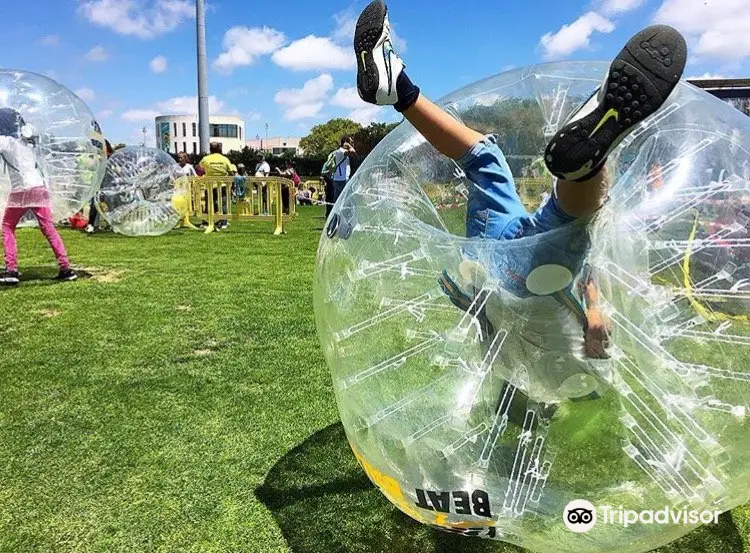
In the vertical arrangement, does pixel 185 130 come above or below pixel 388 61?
above

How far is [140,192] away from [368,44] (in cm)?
1076

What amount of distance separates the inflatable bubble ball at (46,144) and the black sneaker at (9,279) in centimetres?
81

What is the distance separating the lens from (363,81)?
2.28 m

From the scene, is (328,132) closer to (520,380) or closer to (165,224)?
(165,224)

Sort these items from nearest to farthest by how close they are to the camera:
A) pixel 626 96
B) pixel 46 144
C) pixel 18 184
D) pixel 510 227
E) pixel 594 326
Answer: pixel 626 96, pixel 594 326, pixel 510 227, pixel 18 184, pixel 46 144

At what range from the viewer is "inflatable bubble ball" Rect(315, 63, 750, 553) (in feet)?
6.39

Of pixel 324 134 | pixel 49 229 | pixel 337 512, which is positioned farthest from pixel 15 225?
pixel 324 134

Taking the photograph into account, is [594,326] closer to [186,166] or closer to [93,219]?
[93,219]

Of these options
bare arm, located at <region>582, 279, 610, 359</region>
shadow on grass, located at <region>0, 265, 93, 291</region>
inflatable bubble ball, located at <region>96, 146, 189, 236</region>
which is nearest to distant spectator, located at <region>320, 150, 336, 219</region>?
inflatable bubble ball, located at <region>96, 146, 189, 236</region>

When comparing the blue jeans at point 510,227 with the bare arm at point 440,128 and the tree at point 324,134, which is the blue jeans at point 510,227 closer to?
the bare arm at point 440,128

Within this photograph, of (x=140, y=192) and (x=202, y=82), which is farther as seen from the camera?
(x=202, y=82)

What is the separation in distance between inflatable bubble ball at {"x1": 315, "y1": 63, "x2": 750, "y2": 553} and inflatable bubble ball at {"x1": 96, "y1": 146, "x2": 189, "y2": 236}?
10.5 m

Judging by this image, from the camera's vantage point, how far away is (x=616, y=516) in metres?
2.04

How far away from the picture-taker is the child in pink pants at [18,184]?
21.7ft
